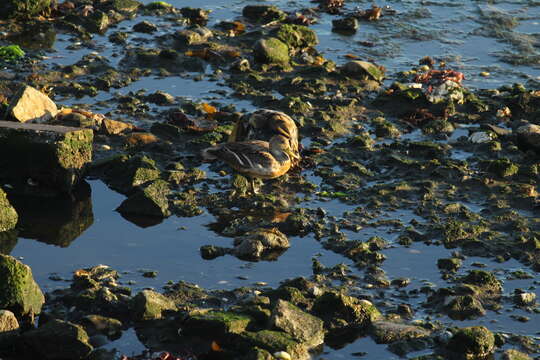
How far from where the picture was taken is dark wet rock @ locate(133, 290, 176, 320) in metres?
8.88

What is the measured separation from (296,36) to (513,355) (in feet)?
29.6

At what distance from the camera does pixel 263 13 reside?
18.3 m

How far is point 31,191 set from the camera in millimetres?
11484

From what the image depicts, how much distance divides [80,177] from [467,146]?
5072mm

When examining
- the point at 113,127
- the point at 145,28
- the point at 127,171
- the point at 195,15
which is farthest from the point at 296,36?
the point at 127,171

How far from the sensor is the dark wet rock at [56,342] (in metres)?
8.30

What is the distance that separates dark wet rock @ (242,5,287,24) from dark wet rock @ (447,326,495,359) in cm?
1052

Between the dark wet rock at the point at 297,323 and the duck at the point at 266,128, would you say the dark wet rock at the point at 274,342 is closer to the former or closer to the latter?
the dark wet rock at the point at 297,323

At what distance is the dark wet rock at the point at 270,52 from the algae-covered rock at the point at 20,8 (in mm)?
4082

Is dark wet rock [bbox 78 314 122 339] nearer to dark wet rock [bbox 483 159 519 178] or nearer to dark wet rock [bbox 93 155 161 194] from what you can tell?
dark wet rock [bbox 93 155 161 194]

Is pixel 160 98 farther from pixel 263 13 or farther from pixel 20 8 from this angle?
pixel 263 13

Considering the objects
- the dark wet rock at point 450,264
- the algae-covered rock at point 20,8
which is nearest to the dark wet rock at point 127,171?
the dark wet rock at point 450,264

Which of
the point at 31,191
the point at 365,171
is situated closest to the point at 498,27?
the point at 365,171

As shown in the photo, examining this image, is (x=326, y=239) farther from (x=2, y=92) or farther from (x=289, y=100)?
(x=2, y=92)
